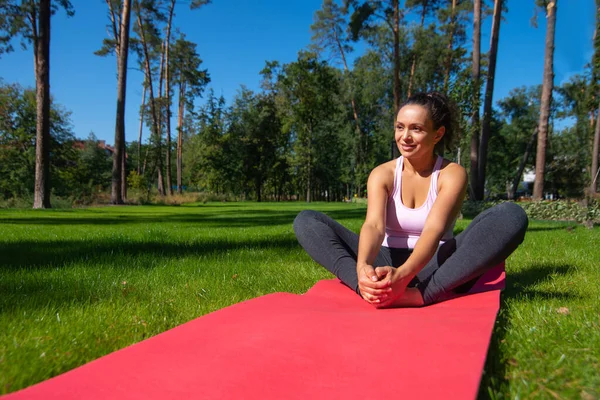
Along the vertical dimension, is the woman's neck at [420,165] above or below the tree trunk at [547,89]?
below

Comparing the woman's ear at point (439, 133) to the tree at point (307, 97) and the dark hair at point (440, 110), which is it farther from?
the tree at point (307, 97)

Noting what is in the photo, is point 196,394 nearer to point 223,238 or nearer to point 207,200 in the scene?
point 223,238

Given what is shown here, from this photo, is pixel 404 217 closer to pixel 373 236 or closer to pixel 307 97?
pixel 373 236

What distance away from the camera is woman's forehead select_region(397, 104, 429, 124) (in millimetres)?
2324

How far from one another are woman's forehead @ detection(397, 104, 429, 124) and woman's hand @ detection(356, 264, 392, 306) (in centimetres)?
92

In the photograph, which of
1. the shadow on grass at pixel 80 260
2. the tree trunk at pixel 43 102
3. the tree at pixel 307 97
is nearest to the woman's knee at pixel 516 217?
the shadow on grass at pixel 80 260

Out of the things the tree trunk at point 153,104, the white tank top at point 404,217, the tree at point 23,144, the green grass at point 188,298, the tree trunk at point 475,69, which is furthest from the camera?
the tree trunk at point 153,104

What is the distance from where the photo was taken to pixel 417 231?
2.48 metres

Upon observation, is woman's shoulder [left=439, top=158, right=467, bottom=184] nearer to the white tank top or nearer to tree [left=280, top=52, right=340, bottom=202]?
the white tank top

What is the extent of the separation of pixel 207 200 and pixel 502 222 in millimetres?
25313

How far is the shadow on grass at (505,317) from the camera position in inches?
48.9

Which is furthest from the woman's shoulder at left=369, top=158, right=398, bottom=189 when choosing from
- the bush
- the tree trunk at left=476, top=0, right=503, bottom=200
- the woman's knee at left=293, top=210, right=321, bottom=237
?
the tree trunk at left=476, top=0, right=503, bottom=200

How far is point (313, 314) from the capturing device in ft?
5.84

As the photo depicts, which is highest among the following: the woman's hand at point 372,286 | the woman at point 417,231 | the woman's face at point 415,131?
the woman's face at point 415,131
